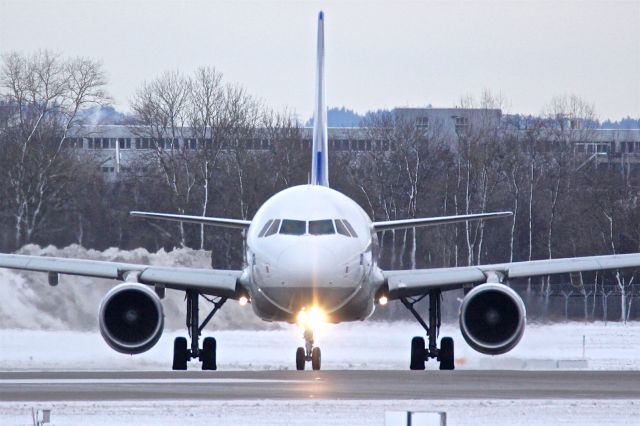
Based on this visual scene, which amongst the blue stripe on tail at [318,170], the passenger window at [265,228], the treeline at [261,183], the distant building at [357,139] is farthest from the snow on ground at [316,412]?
the distant building at [357,139]

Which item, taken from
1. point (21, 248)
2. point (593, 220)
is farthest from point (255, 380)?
point (593, 220)

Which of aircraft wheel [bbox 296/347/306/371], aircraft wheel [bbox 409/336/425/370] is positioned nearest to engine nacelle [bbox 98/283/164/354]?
aircraft wheel [bbox 296/347/306/371]

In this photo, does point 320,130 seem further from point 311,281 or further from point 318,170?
point 311,281

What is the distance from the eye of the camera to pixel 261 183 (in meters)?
64.9

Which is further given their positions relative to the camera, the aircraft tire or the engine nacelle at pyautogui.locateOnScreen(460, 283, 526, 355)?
the engine nacelle at pyautogui.locateOnScreen(460, 283, 526, 355)

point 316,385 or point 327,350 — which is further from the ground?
point 316,385

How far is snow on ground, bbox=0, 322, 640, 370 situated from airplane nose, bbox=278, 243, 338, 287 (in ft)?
14.5

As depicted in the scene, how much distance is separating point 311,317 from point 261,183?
36.1 m

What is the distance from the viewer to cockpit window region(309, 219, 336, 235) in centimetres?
2830

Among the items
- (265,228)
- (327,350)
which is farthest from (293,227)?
(327,350)

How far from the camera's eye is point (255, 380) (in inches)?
987

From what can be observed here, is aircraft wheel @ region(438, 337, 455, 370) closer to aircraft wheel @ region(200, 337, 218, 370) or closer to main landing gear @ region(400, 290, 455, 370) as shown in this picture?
main landing gear @ region(400, 290, 455, 370)

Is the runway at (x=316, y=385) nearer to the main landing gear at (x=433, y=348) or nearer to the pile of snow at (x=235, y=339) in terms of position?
the main landing gear at (x=433, y=348)

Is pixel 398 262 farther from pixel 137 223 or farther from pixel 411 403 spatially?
pixel 411 403
